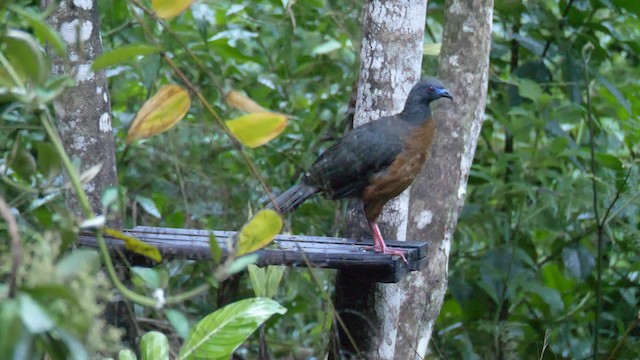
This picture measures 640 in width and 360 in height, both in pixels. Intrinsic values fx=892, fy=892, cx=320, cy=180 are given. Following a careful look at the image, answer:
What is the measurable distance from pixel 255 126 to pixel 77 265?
1.60 feet

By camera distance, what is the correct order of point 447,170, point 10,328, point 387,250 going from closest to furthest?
point 10,328 → point 387,250 → point 447,170

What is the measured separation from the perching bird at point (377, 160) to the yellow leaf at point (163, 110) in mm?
2377

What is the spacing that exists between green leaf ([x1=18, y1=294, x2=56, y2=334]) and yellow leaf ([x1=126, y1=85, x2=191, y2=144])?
0.57 metres

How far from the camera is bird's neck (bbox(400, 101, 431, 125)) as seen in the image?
13.6 feet

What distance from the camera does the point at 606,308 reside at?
5969mm

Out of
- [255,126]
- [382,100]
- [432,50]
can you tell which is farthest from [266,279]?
[255,126]

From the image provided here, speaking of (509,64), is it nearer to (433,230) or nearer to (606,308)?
(606,308)

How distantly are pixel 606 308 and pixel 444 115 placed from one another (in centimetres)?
219

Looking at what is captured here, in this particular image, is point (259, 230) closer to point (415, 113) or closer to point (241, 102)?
point (241, 102)

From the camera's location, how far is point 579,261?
571 centimetres

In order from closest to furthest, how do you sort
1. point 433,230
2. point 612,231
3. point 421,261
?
point 421,261 → point 433,230 → point 612,231

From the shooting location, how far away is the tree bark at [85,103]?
3.46 meters

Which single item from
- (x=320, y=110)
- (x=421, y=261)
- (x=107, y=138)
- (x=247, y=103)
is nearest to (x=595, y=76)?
(x=320, y=110)

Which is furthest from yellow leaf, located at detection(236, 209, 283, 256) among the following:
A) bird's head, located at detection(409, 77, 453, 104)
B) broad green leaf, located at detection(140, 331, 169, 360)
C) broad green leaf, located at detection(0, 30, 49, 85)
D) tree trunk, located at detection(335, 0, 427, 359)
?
bird's head, located at detection(409, 77, 453, 104)
